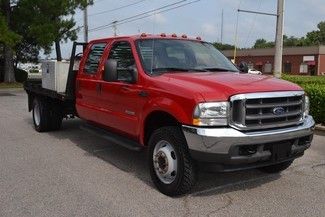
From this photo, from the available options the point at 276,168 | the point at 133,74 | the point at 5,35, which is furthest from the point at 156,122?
the point at 5,35

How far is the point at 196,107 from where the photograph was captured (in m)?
5.31

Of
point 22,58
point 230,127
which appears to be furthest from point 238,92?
point 22,58

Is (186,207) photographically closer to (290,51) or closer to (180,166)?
(180,166)

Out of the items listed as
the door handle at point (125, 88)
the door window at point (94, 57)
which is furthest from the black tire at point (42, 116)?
the door handle at point (125, 88)

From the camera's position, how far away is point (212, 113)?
208 inches

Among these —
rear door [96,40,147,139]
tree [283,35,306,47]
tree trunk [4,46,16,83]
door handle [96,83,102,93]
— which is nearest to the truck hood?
rear door [96,40,147,139]

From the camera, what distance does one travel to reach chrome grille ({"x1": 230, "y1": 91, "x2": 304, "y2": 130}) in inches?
209

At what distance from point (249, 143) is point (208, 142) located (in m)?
0.46

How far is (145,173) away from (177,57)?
67.5 inches

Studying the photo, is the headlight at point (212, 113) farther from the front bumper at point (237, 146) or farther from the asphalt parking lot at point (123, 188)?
the asphalt parking lot at point (123, 188)

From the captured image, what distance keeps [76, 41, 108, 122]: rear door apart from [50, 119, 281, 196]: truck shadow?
695mm

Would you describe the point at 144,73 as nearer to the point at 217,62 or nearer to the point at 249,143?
the point at 217,62

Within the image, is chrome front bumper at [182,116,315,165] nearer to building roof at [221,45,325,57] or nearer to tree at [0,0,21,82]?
tree at [0,0,21,82]

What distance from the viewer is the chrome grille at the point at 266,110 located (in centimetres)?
532
